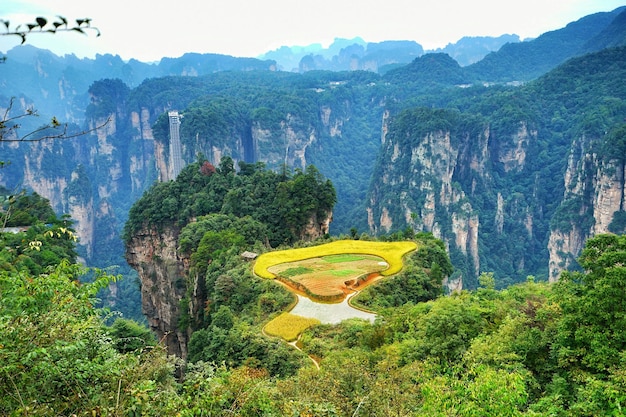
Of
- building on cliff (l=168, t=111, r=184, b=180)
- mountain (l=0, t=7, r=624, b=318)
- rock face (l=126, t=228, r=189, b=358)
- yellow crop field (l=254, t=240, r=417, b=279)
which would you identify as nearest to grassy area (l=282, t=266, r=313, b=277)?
yellow crop field (l=254, t=240, r=417, b=279)

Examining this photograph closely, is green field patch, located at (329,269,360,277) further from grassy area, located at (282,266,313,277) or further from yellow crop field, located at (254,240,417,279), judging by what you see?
yellow crop field, located at (254,240,417,279)

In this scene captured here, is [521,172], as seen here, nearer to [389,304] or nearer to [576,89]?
[576,89]

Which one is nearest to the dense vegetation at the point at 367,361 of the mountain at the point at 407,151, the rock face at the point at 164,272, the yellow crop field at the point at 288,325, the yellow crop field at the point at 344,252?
the yellow crop field at the point at 288,325

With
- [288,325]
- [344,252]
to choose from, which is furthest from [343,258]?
[288,325]

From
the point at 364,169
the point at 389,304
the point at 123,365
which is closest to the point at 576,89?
the point at 364,169

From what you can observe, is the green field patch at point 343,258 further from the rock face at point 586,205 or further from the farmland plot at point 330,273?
the rock face at point 586,205
